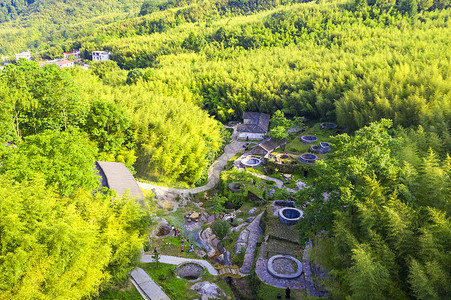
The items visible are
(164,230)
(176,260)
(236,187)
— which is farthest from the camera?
(236,187)

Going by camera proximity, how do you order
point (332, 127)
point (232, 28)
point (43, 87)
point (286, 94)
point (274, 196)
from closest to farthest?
1. point (43, 87)
2. point (274, 196)
3. point (332, 127)
4. point (286, 94)
5. point (232, 28)

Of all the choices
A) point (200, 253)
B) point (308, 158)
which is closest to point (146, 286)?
point (200, 253)

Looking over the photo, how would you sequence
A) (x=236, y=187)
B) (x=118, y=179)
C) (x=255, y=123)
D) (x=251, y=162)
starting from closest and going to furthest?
(x=118, y=179) < (x=236, y=187) < (x=251, y=162) < (x=255, y=123)

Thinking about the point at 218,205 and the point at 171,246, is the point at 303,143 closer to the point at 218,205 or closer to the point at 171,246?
the point at 218,205

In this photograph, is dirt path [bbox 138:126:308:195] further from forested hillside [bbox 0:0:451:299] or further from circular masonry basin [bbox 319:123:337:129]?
circular masonry basin [bbox 319:123:337:129]

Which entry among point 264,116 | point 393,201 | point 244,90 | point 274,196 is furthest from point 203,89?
point 393,201

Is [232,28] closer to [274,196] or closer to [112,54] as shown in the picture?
[112,54]
